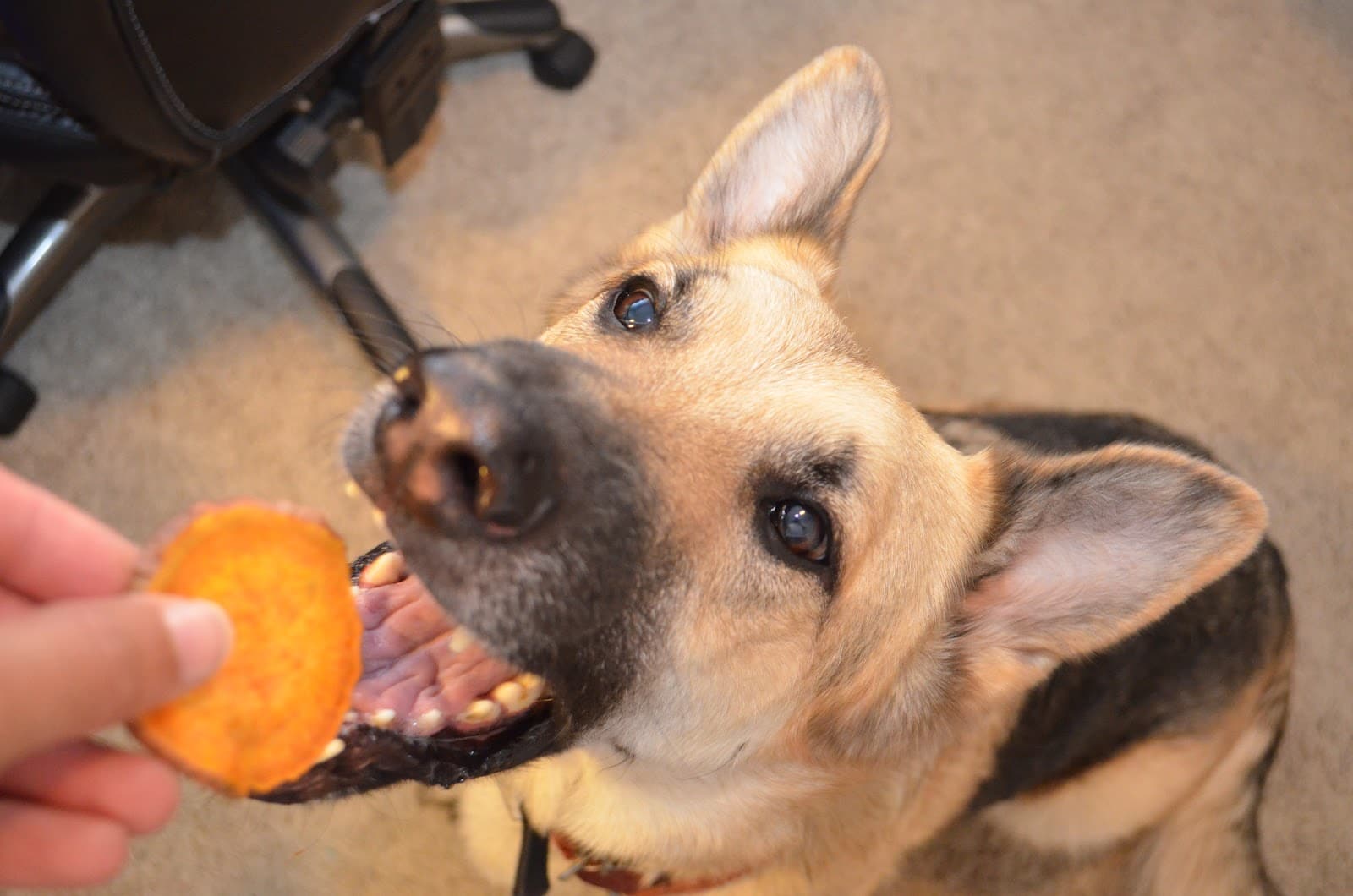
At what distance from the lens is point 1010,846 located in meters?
2.38

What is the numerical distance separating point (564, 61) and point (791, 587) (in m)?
2.24

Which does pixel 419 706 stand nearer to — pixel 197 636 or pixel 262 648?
pixel 262 648

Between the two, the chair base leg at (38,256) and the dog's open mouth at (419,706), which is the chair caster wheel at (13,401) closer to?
the chair base leg at (38,256)

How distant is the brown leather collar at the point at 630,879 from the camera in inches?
63.4

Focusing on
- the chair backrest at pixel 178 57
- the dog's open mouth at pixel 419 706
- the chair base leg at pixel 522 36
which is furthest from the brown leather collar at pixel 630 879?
the chair base leg at pixel 522 36

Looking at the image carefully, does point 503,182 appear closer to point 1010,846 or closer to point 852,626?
point 852,626

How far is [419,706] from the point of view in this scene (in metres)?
1.28

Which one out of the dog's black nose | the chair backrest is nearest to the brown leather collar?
the dog's black nose

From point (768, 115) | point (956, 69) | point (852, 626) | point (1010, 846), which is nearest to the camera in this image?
point (852, 626)

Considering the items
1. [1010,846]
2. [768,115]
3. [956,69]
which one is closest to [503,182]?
[768,115]

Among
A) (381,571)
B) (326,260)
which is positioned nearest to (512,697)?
(381,571)

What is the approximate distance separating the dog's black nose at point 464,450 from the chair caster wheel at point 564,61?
218cm

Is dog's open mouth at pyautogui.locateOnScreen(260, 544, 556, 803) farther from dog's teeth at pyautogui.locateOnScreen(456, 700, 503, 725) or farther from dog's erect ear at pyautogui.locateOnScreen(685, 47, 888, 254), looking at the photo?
dog's erect ear at pyautogui.locateOnScreen(685, 47, 888, 254)

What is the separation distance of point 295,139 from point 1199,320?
288cm
